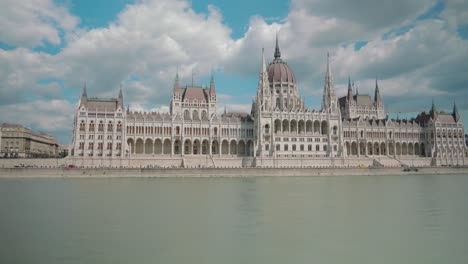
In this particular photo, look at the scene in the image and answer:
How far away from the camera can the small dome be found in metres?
106

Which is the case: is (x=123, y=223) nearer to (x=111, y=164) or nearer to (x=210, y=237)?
(x=210, y=237)

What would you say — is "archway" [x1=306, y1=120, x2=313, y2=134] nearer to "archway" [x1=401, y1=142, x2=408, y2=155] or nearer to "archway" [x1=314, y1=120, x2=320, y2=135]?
"archway" [x1=314, y1=120, x2=320, y2=135]

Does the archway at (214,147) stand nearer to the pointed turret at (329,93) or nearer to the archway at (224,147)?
the archway at (224,147)

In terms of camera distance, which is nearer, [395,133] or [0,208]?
[0,208]

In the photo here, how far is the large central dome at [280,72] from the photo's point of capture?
347 feet

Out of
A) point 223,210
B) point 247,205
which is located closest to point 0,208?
A: point 223,210

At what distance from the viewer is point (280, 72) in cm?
10712

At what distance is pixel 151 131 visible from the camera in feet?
288

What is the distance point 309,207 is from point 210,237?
1242 centimetres

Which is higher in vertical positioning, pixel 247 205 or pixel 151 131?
pixel 151 131

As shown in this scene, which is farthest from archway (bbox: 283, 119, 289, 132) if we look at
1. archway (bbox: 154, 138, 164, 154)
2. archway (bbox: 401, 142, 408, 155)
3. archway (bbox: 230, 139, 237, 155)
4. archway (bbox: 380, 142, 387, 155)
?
archway (bbox: 401, 142, 408, 155)

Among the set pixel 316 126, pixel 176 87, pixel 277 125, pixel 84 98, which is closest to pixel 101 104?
pixel 84 98

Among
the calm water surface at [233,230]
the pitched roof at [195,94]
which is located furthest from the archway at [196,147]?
the calm water surface at [233,230]

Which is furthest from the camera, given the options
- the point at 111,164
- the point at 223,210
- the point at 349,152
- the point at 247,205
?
the point at 349,152
